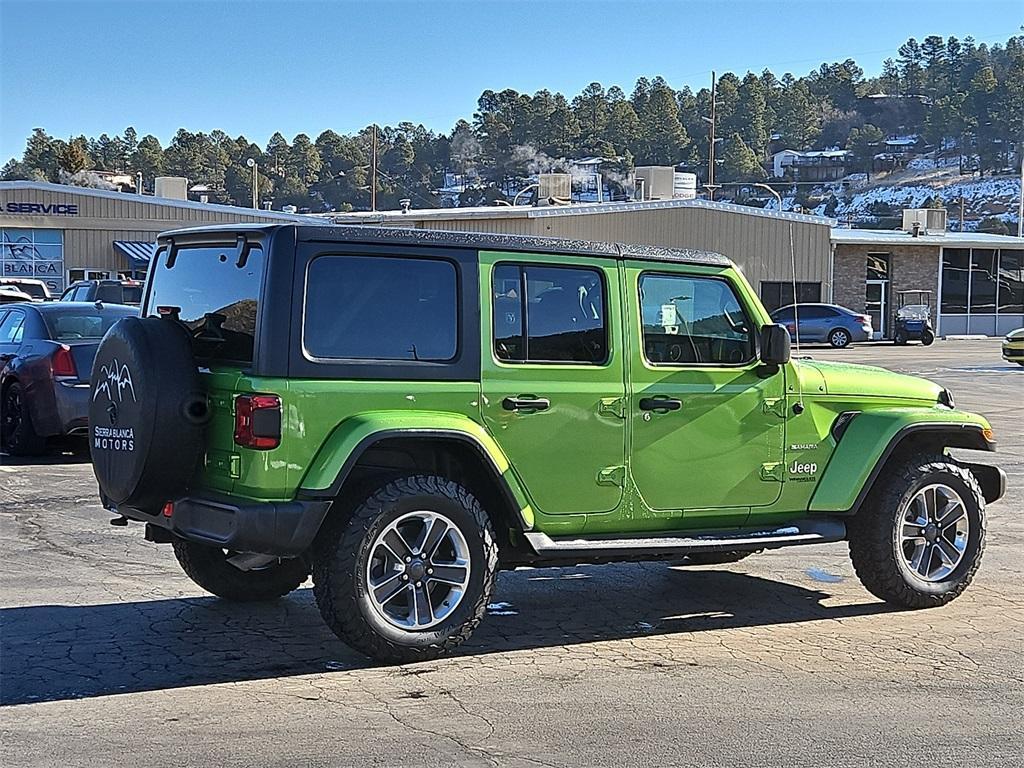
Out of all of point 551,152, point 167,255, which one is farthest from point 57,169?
point 167,255

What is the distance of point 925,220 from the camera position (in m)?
54.5

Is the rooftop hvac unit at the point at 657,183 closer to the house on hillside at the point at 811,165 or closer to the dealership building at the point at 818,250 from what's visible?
the dealership building at the point at 818,250

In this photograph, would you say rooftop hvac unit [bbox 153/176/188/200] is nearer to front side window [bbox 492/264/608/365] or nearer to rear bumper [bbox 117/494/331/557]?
front side window [bbox 492/264/608/365]

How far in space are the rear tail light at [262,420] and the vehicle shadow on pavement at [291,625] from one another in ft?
3.55

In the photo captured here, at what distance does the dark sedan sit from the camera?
12922mm

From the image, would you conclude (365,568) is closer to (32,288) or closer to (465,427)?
(465,427)

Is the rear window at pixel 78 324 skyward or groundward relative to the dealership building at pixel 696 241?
groundward

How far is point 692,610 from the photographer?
771cm

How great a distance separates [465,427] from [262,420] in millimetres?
981

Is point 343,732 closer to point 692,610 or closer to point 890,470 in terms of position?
point 692,610

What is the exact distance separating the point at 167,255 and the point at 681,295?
2786 millimetres

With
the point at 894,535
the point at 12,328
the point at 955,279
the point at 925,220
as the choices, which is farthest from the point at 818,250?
the point at 894,535

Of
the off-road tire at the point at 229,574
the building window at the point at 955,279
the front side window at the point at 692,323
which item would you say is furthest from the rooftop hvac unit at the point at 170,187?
the front side window at the point at 692,323

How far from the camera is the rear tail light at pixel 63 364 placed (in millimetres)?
12930
